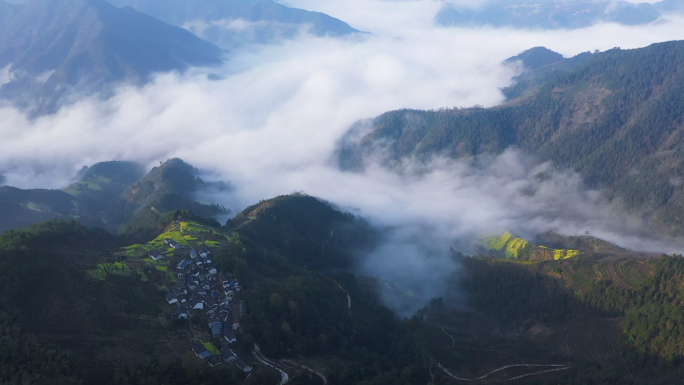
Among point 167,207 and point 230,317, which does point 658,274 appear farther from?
point 167,207

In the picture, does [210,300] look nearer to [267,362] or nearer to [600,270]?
[267,362]

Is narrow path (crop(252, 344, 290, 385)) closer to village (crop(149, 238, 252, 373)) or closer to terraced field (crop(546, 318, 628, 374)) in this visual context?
village (crop(149, 238, 252, 373))

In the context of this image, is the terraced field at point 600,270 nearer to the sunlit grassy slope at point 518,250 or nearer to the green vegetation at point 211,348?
the sunlit grassy slope at point 518,250

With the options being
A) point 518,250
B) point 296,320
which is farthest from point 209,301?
point 518,250

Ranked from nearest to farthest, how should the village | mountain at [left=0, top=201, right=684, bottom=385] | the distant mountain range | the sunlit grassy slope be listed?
mountain at [left=0, top=201, right=684, bottom=385] < the village < the sunlit grassy slope < the distant mountain range

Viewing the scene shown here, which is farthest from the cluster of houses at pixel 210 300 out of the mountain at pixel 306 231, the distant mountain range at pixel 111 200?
the distant mountain range at pixel 111 200

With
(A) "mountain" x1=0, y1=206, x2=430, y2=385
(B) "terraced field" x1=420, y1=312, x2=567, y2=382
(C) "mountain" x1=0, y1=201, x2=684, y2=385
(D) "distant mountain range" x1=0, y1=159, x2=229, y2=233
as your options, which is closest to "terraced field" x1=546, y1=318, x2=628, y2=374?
(C) "mountain" x1=0, y1=201, x2=684, y2=385
